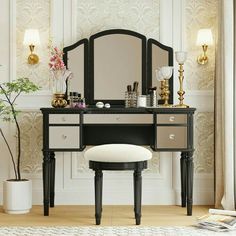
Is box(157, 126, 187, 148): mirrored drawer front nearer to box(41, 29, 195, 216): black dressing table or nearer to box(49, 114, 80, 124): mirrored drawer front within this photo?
box(41, 29, 195, 216): black dressing table

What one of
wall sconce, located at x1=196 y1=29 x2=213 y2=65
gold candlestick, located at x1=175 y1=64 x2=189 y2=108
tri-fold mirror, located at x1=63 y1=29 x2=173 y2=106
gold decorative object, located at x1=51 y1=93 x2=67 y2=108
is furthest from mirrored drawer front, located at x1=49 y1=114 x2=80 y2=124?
wall sconce, located at x1=196 y1=29 x2=213 y2=65

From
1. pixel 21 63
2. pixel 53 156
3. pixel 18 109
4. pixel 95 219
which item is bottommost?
pixel 95 219

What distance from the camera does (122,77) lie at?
517 centimetres

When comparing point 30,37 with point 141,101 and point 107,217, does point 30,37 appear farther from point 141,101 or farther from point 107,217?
point 107,217

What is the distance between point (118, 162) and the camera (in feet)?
14.1

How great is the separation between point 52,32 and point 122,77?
0.71 metres

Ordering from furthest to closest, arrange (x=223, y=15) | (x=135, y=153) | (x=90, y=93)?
(x=90, y=93)
(x=223, y=15)
(x=135, y=153)

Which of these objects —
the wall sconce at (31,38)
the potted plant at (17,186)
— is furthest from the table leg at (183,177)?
the wall sconce at (31,38)

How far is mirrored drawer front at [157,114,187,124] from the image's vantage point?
4676mm

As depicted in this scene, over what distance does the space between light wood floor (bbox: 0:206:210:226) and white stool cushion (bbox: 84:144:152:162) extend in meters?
0.48

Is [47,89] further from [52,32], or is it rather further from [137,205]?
[137,205]

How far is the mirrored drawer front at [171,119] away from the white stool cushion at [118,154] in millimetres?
383

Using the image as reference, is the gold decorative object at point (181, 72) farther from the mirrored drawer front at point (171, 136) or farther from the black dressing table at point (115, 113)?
the mirrored drawer front at point (171, 136)

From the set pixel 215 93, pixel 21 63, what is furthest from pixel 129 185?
pixel 21 63
